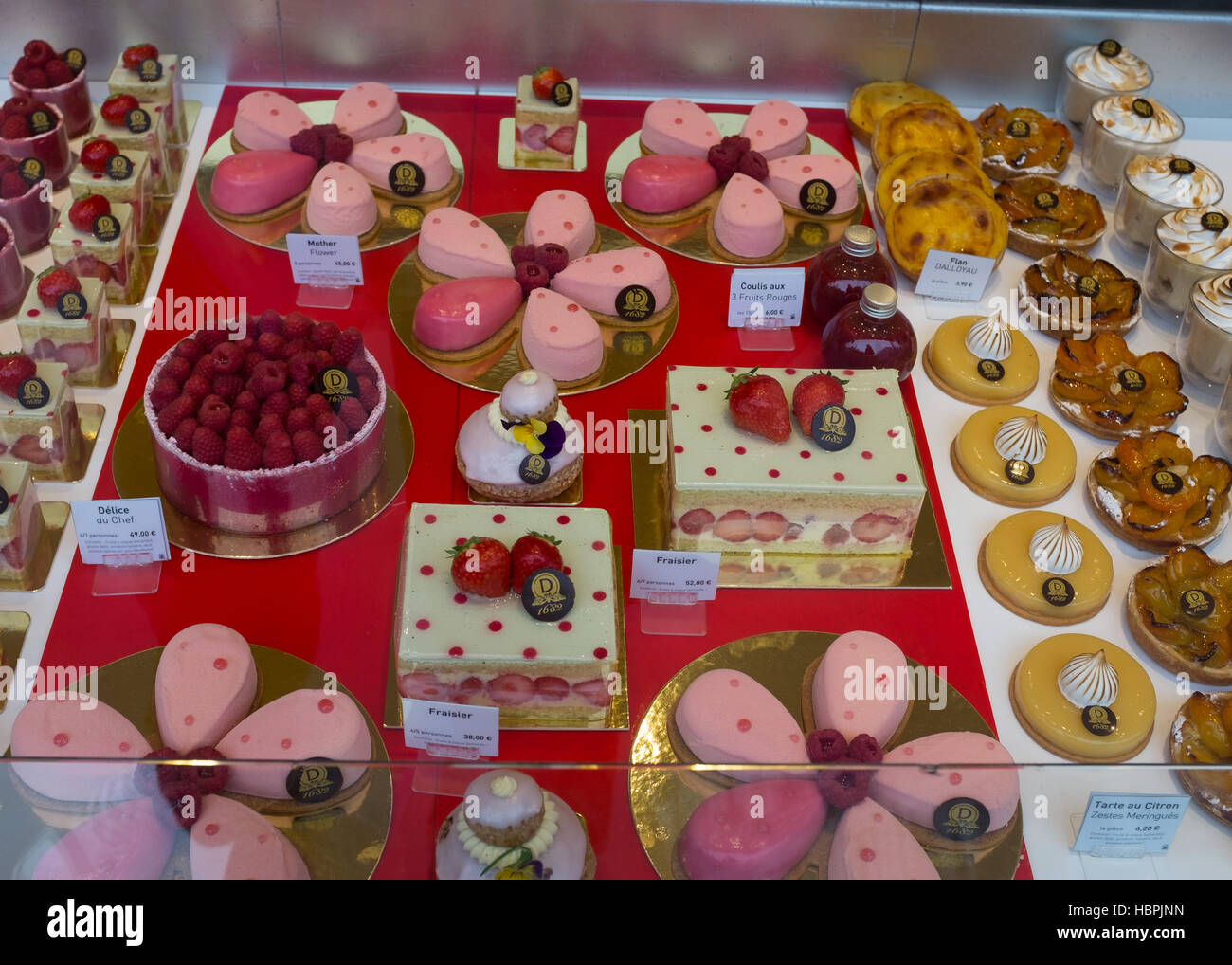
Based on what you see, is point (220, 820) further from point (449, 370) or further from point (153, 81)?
point (153, 81)

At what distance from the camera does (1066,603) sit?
3.30 meters

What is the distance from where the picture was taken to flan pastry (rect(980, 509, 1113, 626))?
3.31 m

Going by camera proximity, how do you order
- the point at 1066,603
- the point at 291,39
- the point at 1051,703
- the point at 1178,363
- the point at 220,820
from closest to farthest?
the point at 220,820 < the point at 1051,703 < the point at 1066,603 < the point at 1178,363 < the point at 291,39

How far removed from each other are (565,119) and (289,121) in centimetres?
93

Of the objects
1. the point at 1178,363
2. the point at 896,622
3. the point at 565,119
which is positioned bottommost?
the point at 896,622

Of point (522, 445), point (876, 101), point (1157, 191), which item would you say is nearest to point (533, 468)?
point (522, 445)

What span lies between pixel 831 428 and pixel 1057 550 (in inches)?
26.5

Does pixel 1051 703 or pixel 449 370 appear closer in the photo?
pixel 1051 703

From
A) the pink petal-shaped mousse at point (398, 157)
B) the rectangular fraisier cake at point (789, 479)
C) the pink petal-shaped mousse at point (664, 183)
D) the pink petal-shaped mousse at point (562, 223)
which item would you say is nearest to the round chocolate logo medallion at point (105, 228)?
the pink petal-shaped mousse at point (398, 157)

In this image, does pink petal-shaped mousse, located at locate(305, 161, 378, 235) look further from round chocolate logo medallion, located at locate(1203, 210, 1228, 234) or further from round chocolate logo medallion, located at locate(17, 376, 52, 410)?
round chocolate logo medallion, located at locate(1203, 210, 1228, 234)

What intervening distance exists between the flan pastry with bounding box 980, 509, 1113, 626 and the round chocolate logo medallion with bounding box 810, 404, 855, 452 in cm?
52

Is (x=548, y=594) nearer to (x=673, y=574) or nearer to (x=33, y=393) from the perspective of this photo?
(x=673, y=574)

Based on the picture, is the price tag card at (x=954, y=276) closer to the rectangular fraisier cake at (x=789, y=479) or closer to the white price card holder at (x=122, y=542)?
the rectangular fraisier cake at (x=789, y=479)

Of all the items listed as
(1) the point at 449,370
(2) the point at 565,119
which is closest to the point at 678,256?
(2) the point at 565,119
